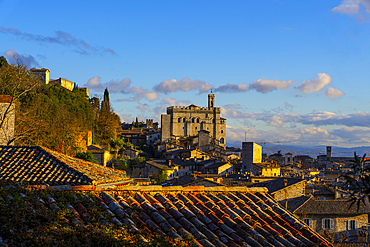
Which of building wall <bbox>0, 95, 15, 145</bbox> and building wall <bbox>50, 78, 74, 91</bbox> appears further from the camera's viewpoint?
building wall <bbox>50, 78, 74, 91</bbox>

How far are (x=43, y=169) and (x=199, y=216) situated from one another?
5.60 metres

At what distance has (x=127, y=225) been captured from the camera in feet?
19.4

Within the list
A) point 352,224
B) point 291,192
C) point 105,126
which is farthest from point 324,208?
point 105,126

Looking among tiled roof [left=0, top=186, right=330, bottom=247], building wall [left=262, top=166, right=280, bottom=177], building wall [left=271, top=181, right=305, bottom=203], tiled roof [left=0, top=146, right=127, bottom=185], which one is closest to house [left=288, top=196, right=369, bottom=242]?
building wall [left=271, top=181, right=305, bottom=203]

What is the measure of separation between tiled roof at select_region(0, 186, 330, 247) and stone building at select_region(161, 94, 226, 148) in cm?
9902

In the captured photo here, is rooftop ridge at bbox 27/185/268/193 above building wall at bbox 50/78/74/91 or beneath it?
beneath

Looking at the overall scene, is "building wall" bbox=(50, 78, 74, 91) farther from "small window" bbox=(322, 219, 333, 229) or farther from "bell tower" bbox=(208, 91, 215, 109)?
"small window" bbox=(322, 219, 333, 229)

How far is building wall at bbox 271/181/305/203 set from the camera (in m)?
29.2

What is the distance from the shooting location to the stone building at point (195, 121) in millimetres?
108250

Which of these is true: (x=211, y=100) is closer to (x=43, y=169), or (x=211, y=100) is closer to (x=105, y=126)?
(x=105, y=126)

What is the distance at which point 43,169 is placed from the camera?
36.2 ft

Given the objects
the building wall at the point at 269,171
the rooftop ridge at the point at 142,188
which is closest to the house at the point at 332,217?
the building wall at the point at 269,171

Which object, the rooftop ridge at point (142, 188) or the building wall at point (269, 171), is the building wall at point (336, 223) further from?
the rooftop ridge at point (142, 188)

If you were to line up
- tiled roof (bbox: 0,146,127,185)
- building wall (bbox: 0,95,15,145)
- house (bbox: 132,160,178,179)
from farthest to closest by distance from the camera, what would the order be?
house (bbox: 132,160,178,179), building wall (bbox: 0,95,15,145), tiled roof (bbox: 0,146,127,185)
